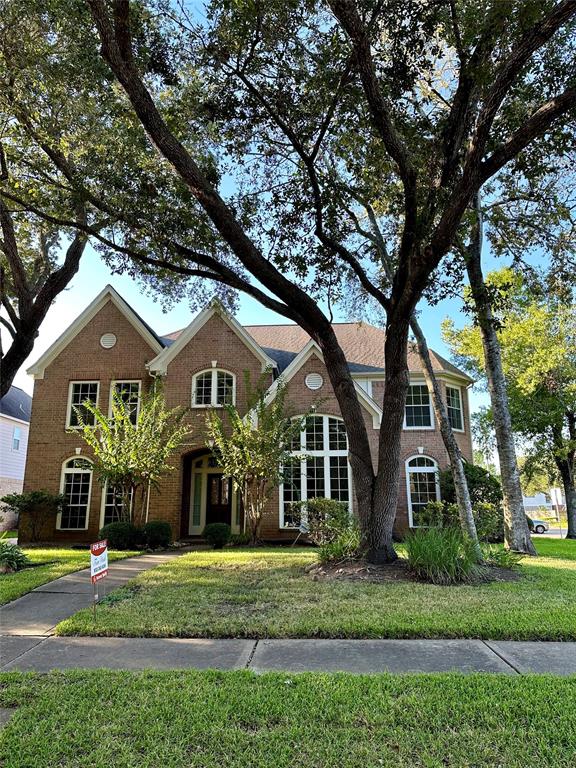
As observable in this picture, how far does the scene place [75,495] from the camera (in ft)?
57.1

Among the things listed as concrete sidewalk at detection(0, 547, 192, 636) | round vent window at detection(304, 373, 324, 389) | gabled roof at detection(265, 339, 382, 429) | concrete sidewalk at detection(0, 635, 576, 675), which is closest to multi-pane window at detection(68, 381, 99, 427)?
gabled roof at detection(265, 339, 382, 429)

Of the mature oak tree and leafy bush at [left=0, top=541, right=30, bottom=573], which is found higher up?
the mature oak tree

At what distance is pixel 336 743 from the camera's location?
9.76 ft

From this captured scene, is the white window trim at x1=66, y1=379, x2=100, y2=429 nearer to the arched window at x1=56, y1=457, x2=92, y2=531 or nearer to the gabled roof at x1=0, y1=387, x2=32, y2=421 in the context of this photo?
the arched window at x1=56, y1=457, x2=92, y2=531

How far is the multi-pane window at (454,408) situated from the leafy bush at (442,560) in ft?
35.7

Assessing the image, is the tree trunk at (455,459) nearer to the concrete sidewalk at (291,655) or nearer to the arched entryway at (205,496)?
the concrete sidewalk at (291,655)

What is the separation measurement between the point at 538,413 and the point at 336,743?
2315cm

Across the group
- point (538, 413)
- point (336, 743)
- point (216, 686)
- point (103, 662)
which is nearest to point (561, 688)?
point (336, 743)

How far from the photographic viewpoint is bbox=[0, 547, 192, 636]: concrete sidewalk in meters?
5.74

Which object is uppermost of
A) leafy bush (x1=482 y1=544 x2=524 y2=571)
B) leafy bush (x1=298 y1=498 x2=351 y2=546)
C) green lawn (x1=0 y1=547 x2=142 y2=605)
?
leafy bush (x1=298 y1=498 x2=351 y2=546)

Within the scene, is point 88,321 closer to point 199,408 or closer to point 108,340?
point 108,340

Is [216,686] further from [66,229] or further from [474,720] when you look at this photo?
[66,229]

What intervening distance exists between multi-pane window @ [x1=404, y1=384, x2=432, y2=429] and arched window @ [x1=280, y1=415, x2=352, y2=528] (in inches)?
105

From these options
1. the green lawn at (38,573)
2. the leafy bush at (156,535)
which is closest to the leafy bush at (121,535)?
the leafy bush at (156,535)
